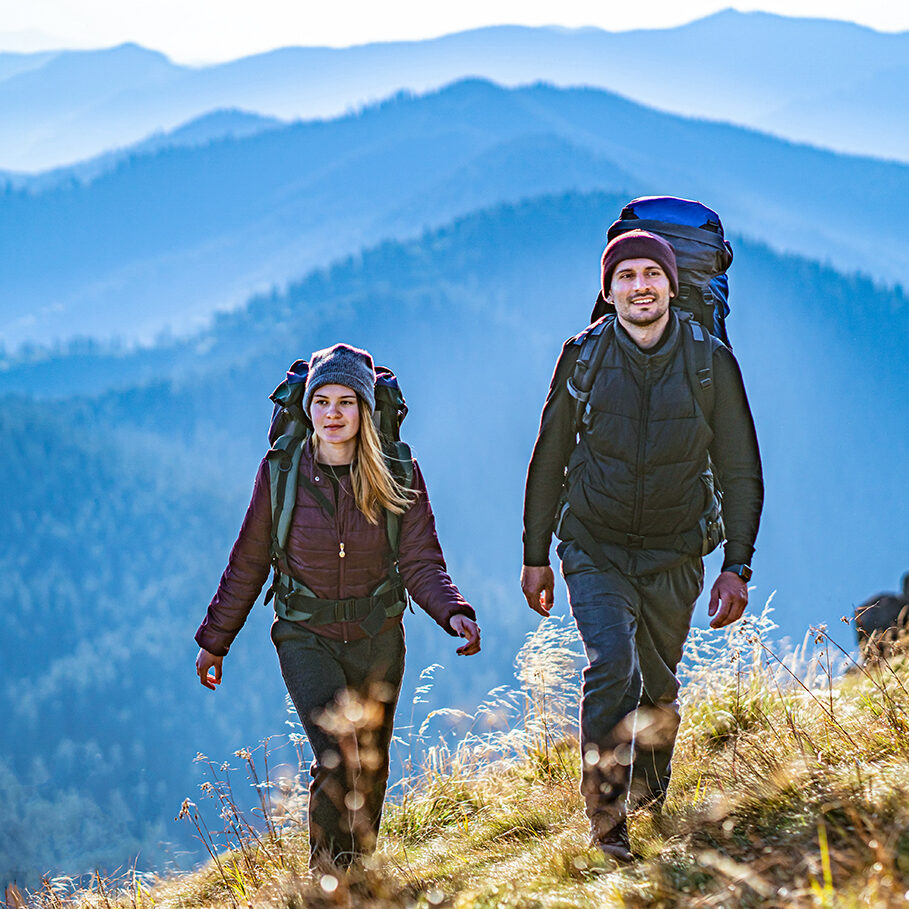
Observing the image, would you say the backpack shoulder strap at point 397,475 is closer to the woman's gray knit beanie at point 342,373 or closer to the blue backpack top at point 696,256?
the woman's gray knit beanie at point 342,373

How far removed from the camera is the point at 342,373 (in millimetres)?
3119

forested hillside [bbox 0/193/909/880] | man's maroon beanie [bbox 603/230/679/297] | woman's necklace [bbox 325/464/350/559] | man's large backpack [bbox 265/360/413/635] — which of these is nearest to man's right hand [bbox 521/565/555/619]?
man's large backpack [bbox 265/360/413/635]

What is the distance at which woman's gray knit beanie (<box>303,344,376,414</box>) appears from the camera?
312cm

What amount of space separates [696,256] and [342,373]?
140 centimetres

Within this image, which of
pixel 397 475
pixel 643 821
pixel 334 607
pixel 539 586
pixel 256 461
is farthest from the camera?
pixel 256 461

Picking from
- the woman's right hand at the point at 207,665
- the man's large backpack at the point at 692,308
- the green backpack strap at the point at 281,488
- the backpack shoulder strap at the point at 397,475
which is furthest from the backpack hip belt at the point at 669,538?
the woman's right hand at the point at 207,665

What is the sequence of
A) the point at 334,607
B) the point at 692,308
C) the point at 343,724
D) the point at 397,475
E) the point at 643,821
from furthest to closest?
the point at 692,308 < the point at 397,475 < the point at 334,607 < the point at 343,724 < the point at 643,821

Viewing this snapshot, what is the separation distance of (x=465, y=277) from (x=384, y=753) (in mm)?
177525

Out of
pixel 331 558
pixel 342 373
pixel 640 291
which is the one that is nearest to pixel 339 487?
pixel 331 558

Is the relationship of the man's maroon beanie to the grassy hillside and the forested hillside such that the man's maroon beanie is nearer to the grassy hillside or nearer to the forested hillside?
the grassy hillside

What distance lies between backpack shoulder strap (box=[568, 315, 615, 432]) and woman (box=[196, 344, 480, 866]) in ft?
Answer: 2.11

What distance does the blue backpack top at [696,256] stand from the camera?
3433mm

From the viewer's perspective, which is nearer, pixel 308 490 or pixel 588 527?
pixel 308 490

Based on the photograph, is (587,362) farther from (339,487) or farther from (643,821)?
(643,821)
